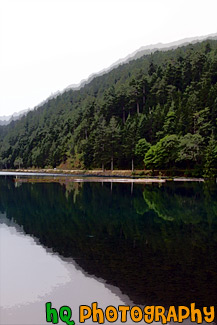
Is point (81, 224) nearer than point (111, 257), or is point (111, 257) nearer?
point (111, 257)

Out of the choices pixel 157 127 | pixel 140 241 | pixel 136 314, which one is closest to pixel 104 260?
pixel 140 241

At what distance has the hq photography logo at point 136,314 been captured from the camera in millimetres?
12430

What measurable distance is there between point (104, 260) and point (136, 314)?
23.8 ft

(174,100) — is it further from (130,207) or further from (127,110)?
(130,207)

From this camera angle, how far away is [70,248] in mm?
22953

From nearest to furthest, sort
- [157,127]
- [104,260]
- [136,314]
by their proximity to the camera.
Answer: [136,314] < [104,260] < [157,127]

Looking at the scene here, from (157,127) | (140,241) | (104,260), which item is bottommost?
(140,241)

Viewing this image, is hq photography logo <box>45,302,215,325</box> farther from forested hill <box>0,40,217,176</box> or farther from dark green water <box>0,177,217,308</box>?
forested hill <box>0,40,217,176</box>

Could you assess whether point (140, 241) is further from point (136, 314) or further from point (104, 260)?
point (136, 314)

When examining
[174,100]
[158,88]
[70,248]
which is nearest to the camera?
[70,248]

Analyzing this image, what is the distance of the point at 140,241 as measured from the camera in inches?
971

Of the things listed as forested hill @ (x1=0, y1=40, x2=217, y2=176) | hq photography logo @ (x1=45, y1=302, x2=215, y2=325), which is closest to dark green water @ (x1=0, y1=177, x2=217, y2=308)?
hq photography logo @ (x1=45, y1=302, x2=215, y2=325)

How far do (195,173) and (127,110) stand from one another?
7239 cm

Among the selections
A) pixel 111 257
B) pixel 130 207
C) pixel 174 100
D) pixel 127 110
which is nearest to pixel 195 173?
pixel 174 100
